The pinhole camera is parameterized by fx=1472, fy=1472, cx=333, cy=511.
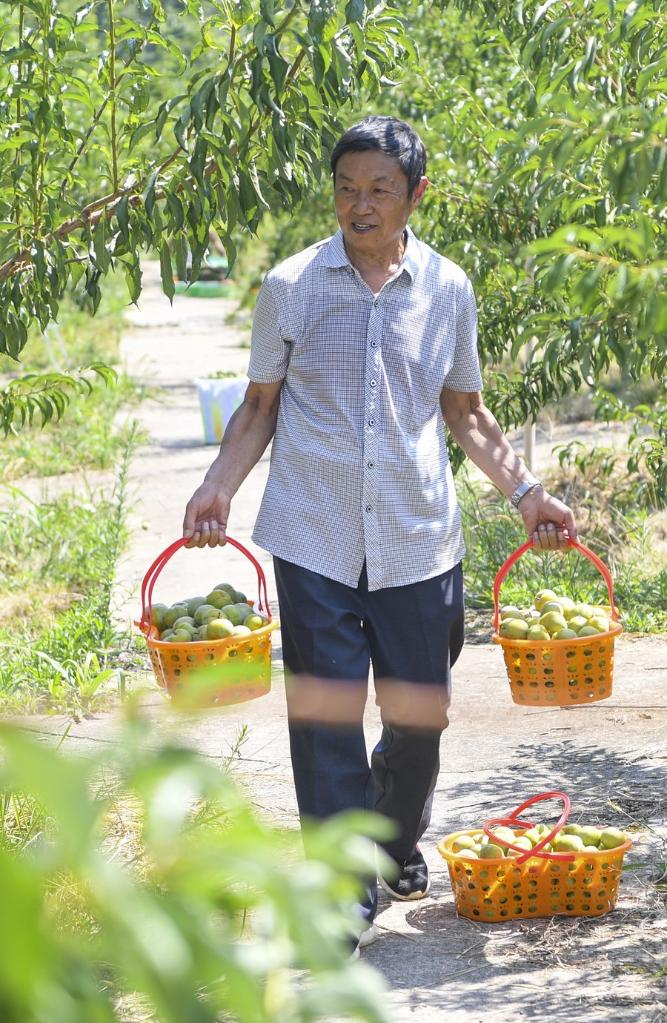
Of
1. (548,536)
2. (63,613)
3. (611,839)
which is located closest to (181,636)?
(548,536)

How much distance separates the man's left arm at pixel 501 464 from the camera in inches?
144

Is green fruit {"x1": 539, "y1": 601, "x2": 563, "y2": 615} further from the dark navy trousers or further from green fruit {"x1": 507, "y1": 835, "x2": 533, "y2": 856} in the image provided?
green fruit {"x1": 507, "y1": 835, "x2": 533, "y2": 856}

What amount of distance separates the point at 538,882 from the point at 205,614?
3.51 ft

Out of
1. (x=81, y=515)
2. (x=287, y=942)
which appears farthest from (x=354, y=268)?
(x=81, y=515)

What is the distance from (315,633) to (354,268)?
0.86m

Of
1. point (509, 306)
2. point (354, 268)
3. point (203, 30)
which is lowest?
point (509, 306)

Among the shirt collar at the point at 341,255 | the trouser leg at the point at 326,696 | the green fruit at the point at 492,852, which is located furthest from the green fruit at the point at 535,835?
the shirt collar at the point at 341,255

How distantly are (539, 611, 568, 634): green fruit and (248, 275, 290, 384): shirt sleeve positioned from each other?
94 cm

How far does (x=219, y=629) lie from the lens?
3.66 m

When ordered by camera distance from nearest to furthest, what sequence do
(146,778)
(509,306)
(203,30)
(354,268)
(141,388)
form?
(146,778), (203,30), (354,268), (509,306), (141,388)

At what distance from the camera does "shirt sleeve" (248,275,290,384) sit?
3461 mm

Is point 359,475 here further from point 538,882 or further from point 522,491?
point 538,882

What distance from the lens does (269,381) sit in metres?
3.50

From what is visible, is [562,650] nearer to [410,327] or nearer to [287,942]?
[410,327]
